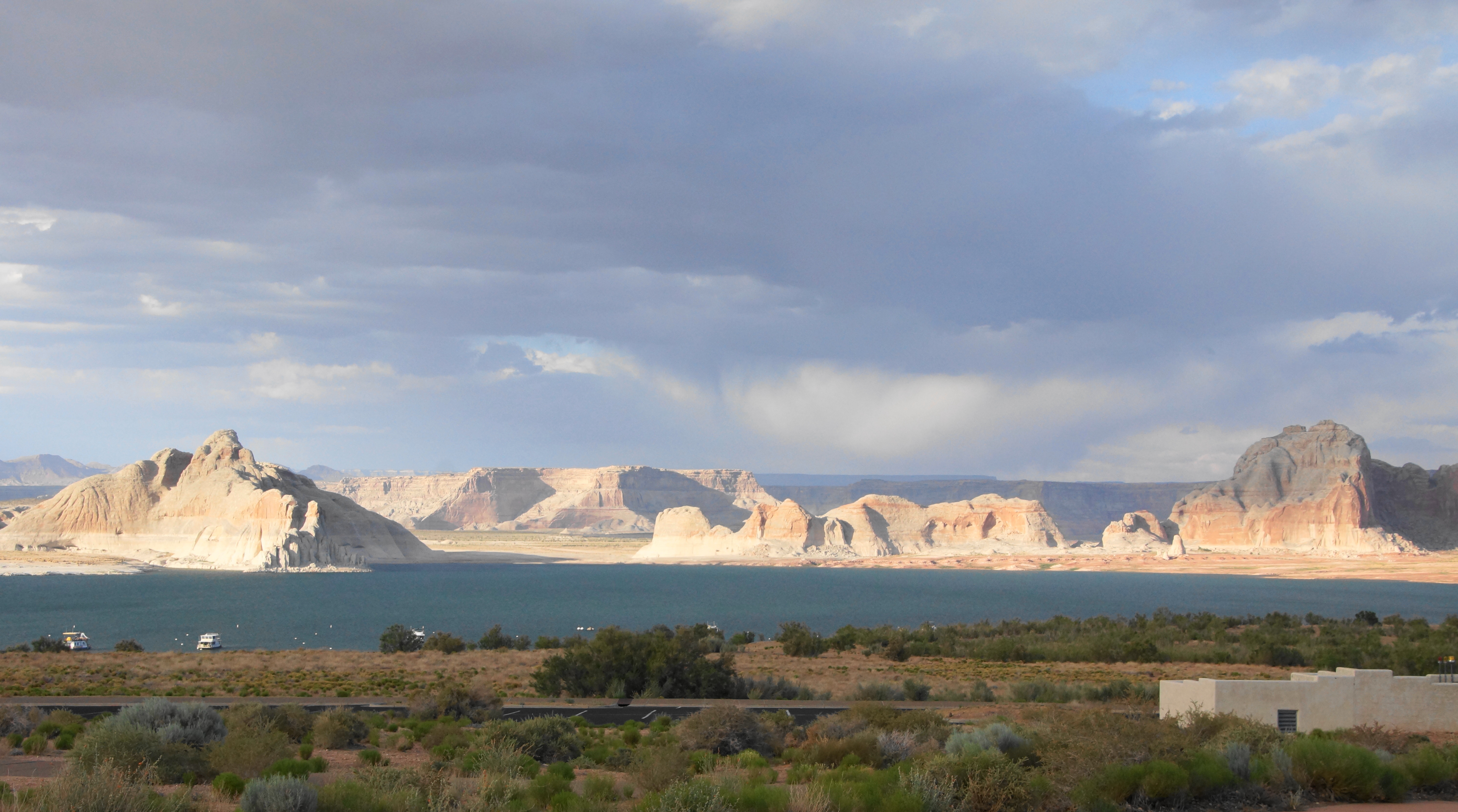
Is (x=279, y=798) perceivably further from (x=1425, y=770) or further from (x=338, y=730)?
(x=1425, y=770)

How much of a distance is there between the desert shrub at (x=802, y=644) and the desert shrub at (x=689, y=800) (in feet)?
95.2

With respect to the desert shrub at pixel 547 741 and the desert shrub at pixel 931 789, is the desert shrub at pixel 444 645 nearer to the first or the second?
the desert shrub at pixel 547 741

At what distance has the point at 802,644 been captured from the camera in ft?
130

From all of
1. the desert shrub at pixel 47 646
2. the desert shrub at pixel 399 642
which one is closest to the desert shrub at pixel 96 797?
the desert shrub at pixel 399 642

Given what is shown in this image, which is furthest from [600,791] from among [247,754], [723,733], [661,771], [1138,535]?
[1138,535]

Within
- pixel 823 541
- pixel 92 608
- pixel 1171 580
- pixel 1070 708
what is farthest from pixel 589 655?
pixel 823 541

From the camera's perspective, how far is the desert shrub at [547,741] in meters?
15.1

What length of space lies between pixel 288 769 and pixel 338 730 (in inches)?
161

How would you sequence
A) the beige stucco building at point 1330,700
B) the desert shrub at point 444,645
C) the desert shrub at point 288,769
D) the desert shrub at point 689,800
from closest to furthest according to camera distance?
the desert shrub at point 689,800, the desert shrub at point 288,769, the beige stucco building at point 1330,700, the desert shrub at point 444,645

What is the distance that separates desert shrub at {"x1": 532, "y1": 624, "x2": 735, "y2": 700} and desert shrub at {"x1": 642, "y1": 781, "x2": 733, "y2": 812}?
15508mm

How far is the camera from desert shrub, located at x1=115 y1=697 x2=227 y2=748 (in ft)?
45.9

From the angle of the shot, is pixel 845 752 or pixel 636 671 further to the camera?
pixel 636 671

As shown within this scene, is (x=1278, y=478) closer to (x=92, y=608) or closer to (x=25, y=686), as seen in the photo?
(x=92, y=608)

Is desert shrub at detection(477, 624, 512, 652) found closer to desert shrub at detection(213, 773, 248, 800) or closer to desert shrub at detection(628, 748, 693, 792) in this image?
desert shrub at detection(628, 748, 693, 792)
